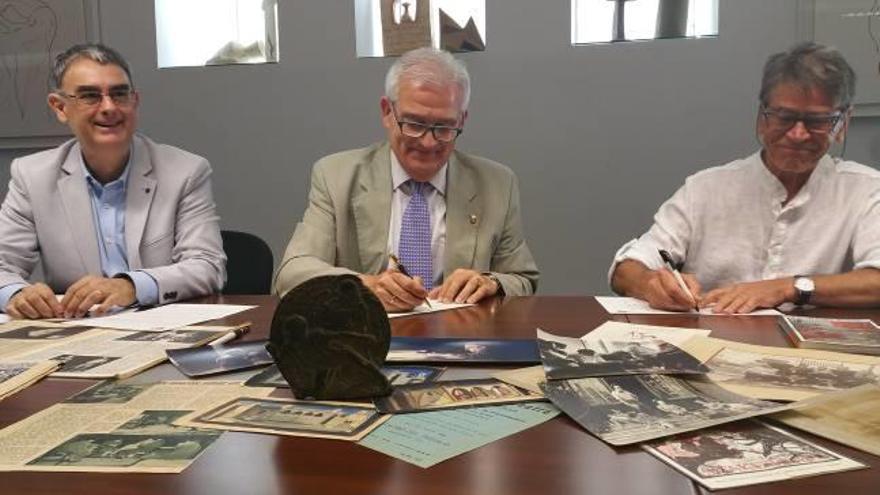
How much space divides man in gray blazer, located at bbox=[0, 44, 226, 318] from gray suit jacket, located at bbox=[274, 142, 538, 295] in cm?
36

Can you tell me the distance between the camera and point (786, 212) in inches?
82.4

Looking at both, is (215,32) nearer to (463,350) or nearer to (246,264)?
(246,264)

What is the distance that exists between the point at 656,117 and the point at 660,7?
48 centimetres

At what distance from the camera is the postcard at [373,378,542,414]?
3.19 feet

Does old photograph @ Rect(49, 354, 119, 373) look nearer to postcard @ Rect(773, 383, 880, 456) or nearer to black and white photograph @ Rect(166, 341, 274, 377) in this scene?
black and white photograph @ Rect(166, 341, 274, 377)

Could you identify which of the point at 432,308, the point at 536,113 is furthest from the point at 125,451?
the point at 536,113

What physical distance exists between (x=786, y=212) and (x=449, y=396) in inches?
59.0

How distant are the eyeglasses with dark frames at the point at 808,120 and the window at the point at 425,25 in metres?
1.44

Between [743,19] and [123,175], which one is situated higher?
[743,19]

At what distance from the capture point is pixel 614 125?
9.91 ft

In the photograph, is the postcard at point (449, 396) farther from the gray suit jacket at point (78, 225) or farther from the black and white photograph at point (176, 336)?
the gray suit jacket at point (78, 225)

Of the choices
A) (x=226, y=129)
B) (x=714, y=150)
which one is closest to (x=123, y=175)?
(x=226, y=129)

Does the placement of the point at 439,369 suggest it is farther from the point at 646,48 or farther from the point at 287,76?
the point at 287,76

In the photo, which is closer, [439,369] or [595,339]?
[439,369]
